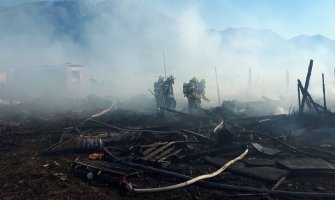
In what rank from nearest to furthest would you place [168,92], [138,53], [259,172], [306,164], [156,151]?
[259,172] < [306,164] < [156,151] < [168,92] < [138,53]

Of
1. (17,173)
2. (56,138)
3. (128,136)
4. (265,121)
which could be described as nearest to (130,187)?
(17,173)

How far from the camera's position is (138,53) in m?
90.8

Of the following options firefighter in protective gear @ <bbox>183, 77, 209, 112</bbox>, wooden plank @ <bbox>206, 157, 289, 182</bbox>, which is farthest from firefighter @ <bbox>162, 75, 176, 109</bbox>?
wooden plank @ <bbox>206, 157, 289, 182</bbox>

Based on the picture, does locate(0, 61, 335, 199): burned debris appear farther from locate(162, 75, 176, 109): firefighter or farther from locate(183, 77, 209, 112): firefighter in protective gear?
locate(162, 75, 176, 109): firefighter

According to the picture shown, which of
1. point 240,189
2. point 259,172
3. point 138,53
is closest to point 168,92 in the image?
point 259,172

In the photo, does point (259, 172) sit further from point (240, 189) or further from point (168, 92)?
point (168, 92)

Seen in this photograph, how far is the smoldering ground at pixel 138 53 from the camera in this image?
47906 mm

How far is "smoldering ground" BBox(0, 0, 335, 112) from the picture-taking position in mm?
47906

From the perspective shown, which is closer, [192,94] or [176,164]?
[176,164]

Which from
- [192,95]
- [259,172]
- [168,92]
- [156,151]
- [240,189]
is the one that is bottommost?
[240,189]

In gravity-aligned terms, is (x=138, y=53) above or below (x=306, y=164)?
above

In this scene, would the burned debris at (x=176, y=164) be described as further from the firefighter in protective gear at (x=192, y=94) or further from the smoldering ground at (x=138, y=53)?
the smoldering ground at (x=138, y=53)

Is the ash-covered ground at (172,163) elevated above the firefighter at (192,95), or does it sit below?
below

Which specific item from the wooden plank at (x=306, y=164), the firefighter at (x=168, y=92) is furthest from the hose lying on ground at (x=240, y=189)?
the firefighter at (x=168, y=92)
